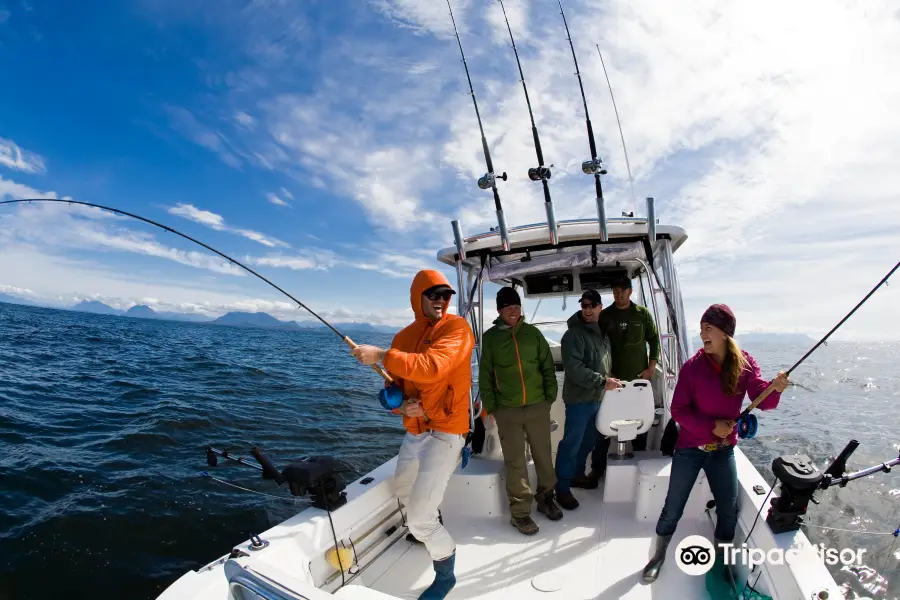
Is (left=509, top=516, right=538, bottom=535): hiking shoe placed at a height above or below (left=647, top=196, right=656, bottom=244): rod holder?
below

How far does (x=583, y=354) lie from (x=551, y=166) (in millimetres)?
1504

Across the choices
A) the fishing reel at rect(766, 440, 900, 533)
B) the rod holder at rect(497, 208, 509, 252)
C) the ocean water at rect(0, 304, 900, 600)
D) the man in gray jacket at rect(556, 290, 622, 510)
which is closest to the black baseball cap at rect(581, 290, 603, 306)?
the man in gray jacket at rect(556, 290, 622, 510)

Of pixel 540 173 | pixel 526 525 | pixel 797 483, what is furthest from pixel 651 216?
pixel 526 525

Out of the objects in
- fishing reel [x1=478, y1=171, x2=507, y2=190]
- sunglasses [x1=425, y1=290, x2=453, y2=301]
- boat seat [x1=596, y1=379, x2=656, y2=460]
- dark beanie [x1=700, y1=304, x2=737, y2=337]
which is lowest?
boat seat [x1=596, y1=379, x2=656, y2=460]

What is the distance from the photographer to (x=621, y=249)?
400 centimetres

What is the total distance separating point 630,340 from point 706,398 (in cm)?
169

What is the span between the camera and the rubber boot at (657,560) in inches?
106

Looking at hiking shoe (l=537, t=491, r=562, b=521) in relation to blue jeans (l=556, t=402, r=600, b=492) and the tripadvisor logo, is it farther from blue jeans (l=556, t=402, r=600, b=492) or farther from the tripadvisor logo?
the tripadvisor logo

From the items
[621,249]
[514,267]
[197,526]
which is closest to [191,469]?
[197,526]

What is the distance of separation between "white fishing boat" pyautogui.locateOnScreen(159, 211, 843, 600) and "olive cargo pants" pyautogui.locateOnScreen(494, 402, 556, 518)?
0.26 m

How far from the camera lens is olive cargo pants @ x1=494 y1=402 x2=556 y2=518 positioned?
11.0ft

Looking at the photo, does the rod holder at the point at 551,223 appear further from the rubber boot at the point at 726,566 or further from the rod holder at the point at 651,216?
the rubber boot at the point at 726,566

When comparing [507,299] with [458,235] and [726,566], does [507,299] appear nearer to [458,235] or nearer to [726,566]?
[458,235]

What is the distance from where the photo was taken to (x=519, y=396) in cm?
334
